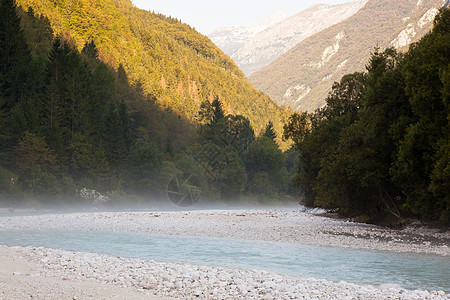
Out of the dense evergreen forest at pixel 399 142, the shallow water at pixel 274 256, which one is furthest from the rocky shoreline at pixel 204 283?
the dense evergreen forest at pixel 399 142

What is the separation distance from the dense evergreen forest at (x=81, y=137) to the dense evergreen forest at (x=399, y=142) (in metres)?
40.2

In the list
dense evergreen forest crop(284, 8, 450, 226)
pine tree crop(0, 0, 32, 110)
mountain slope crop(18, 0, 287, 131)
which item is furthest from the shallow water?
mountain slope crop(18, 0, 287, 131)

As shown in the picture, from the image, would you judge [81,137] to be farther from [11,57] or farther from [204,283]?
[204,283]

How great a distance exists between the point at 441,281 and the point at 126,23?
503ft

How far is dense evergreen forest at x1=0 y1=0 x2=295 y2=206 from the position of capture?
60.8m

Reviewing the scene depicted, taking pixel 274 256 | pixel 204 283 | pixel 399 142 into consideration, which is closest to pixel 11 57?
pixel 399 142

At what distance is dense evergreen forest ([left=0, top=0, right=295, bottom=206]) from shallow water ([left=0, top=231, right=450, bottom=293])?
36.4 meters

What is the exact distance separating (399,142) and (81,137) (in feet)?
180

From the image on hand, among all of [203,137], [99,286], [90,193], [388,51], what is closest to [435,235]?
[388,51]

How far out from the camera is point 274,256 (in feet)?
63.6

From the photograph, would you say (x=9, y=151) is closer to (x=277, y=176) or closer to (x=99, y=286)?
(x=99, y=286)

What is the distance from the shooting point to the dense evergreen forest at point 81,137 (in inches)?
2392

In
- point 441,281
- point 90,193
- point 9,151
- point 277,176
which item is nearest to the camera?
point 441,281

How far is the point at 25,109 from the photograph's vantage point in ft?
209
